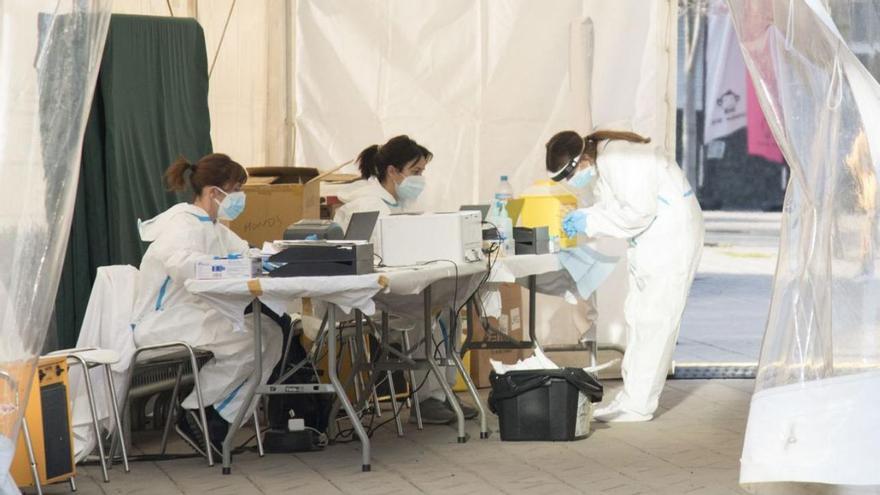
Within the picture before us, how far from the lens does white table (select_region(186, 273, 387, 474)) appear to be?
4.72 metres

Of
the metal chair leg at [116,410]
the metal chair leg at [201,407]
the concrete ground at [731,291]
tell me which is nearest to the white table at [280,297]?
the metal chair leg at [201,407]

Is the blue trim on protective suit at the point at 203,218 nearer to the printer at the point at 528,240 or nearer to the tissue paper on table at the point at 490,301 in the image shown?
the tissue paper on table at the point at 490,301

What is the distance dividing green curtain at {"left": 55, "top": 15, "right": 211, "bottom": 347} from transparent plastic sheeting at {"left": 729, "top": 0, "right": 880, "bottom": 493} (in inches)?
122

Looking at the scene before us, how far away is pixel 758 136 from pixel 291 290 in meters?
12.6

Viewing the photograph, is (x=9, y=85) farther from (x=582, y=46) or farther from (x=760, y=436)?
(x=582, y=46)

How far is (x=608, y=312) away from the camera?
7.18 meters

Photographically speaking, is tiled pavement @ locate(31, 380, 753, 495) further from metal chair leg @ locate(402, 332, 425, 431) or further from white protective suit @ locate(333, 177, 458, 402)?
white protective suit @ locate(333, 177, 458, 402)

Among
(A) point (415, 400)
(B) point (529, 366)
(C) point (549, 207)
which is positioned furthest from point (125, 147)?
(C) point (549, 207)

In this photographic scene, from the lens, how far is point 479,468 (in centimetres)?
507

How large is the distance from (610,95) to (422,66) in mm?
1004

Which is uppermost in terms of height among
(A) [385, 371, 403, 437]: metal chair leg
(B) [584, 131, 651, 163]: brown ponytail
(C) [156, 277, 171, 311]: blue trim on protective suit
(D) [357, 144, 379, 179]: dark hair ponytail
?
(B) [584, 131, 651, 163]: brown ponytail

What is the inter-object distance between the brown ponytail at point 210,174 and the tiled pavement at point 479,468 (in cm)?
107

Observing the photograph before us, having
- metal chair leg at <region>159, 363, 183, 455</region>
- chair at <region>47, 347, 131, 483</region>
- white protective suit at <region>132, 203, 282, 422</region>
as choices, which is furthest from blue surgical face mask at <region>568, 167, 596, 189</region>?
chair at <region>47, 347, 131, 483</region>

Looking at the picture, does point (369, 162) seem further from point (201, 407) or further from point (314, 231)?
point (201, 407)
